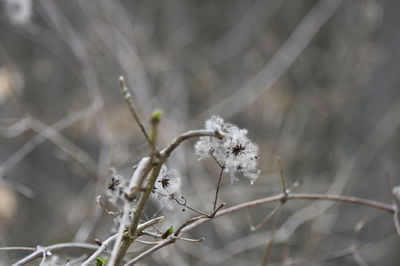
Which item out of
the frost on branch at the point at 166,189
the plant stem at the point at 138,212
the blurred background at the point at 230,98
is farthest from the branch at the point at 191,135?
the blurred background at the point at 230,98

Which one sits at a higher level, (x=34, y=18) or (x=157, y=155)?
(x=34, y=18)

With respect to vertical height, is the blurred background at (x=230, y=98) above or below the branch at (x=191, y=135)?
above

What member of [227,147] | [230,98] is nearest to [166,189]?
[227,147]

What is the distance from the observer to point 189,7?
2469 millimetres

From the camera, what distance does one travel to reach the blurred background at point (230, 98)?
2.08 metres

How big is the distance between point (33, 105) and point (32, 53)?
25 cm

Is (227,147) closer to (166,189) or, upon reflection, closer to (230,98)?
(166,189)

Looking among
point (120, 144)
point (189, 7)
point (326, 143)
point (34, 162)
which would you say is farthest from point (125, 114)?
point (326, 143)

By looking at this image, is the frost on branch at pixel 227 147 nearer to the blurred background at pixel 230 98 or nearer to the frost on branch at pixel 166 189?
the frost on branch at pixel 166 189

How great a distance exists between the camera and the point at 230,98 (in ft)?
7.29

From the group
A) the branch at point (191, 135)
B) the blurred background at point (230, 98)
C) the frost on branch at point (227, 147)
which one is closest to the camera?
the branch at point (191, 135)

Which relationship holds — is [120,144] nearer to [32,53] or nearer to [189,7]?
[32,53]

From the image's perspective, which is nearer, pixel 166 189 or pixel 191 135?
pixel 191 135

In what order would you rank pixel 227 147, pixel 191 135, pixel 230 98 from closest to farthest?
pixel 191 135, pixel 227 147, pixel 230 98
